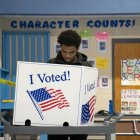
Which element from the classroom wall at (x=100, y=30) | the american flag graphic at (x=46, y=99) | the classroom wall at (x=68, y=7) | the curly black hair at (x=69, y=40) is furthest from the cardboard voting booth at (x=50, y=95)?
the classroom wall at (x=100, y=30)

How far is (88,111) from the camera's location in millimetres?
1625

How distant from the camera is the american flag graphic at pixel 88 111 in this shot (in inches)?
62.5

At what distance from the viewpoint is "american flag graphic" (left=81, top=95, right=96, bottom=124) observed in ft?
5.21

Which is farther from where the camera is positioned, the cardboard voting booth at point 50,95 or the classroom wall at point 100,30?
the classroom wall at point 100,30

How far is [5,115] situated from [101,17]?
370 centimetres

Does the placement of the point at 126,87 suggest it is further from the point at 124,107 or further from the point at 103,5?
the point at 103,5

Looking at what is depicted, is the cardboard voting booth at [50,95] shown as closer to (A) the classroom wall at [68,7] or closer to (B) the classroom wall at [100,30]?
(A) the classroom wall at [68,7]

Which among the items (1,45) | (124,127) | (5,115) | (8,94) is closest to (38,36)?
(1,45)

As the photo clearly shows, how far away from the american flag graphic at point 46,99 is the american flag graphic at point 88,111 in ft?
0.30

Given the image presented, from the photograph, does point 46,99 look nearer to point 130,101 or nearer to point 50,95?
point 50,95

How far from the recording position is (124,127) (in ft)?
16.3

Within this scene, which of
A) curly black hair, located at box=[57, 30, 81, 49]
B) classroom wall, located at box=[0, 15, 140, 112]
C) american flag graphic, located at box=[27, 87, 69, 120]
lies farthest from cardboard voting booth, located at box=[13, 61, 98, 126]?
classroom wall, located at box=[0, 15, 140, 112]

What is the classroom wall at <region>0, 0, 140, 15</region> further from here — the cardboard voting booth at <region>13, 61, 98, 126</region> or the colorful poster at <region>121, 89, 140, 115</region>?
the cardboard voting booth at <region>13, 61, 98, 126</region>

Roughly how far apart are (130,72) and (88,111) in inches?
143
